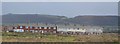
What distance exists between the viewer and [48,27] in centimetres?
4603

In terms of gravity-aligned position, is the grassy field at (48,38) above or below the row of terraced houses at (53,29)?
below

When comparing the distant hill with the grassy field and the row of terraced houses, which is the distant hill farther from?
the grassy field

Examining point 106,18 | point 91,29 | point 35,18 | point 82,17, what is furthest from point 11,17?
point 91,29

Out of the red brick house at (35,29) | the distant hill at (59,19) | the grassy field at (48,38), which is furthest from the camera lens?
the distant hill at (59,19)

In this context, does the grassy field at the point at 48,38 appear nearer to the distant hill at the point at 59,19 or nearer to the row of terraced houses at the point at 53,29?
the row of terraced houses at the point at 53,29

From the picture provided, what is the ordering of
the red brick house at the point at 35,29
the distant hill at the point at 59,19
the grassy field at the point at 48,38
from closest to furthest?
1. the grassy field at the point at 48,38
2. the red brick house at the point at 35,29
3. the distant hill at the point at 59,19

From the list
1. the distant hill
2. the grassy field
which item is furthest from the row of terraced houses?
the distant hill

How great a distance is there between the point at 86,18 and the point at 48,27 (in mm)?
54181

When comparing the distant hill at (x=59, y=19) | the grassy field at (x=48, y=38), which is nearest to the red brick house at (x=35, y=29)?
the grassy field at (x=48, y=38)

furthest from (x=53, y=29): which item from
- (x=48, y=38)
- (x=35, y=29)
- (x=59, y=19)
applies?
(x=59, y=19)

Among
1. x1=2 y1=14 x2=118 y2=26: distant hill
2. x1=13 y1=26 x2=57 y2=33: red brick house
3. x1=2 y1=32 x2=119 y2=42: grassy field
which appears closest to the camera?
x1=2 y1=32 x2=119 y2=42: grassy field

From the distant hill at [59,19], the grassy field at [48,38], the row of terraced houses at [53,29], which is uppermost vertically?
Answer: the distant hill at [59,19]

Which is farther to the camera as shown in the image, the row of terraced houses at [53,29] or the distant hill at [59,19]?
the distant hill at [59,19]

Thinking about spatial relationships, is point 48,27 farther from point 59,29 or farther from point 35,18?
point 35,18
